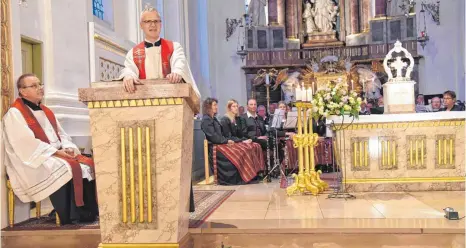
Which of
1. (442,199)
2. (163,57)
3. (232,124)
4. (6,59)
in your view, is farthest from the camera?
(232,124)

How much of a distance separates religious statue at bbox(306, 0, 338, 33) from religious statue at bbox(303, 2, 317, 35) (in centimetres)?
10

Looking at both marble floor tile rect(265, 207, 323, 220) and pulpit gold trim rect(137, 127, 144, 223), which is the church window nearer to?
marble floor tile rect(265, 207, 323, 220)

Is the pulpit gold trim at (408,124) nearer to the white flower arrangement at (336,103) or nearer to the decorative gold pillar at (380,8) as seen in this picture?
the white flower arrangement at (336,103)

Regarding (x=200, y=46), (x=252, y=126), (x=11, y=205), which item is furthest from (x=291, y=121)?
(x=200, y=46)

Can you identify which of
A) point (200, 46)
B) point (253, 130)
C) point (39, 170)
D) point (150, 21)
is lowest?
point (39, 170)

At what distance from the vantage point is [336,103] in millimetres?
5977

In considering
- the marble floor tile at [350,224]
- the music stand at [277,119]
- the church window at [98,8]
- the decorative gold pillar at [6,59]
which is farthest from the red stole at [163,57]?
the music stand at [277,119]

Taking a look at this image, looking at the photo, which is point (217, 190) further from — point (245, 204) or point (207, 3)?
point (207, 3)

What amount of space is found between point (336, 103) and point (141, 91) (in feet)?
10.7

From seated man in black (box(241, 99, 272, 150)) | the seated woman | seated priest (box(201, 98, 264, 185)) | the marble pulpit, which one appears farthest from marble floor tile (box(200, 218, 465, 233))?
seated man in black (box(241, 99, 272, 150))

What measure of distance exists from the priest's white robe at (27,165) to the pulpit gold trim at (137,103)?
1.38 m

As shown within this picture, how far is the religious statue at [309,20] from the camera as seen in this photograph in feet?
54.0

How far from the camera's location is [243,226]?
386 centimetres

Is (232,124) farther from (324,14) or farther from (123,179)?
(324,14)
